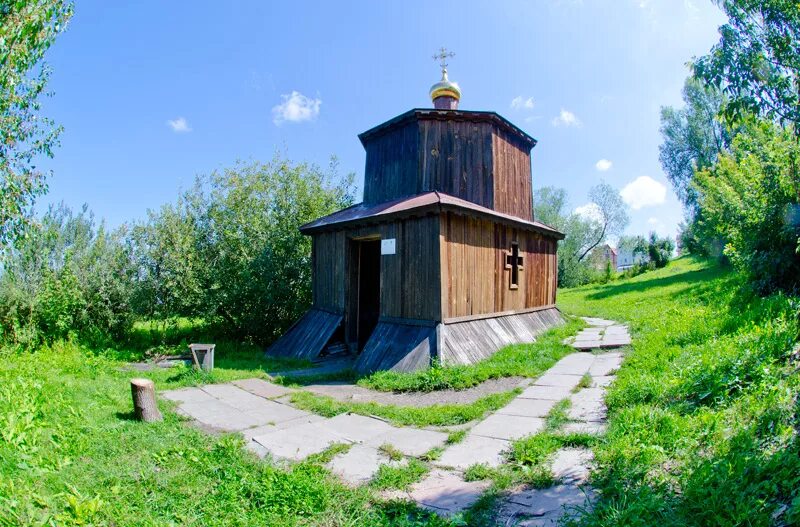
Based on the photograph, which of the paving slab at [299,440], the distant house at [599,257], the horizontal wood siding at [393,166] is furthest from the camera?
the distant house at [599,257]

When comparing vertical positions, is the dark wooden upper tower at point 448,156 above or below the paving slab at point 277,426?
above

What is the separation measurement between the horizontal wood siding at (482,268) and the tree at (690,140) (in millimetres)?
23011

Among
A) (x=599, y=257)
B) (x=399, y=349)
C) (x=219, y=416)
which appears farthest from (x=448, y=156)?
(x=599, y=257)

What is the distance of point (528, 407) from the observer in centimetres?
529

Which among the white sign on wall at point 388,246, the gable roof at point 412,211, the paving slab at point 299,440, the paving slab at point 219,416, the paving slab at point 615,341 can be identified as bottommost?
the paving slab at point 219,416

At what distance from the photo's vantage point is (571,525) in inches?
102

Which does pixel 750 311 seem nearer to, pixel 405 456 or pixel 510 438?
pixel 510 438

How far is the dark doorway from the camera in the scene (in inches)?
413

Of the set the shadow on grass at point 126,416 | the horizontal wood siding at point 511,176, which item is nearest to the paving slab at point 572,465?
the shadow on grass at point 126,416

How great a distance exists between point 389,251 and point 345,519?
6.09 m

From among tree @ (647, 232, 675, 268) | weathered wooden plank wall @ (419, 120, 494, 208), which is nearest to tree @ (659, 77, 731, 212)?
tree @ (647, 232, 675, 268)

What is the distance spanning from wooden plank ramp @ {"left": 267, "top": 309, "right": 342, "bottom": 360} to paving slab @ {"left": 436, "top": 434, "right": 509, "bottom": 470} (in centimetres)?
567

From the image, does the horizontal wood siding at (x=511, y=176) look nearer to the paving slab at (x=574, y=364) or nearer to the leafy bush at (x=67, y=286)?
the paving slab at (x=574, y=364)

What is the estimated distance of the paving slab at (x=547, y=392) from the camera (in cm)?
562
